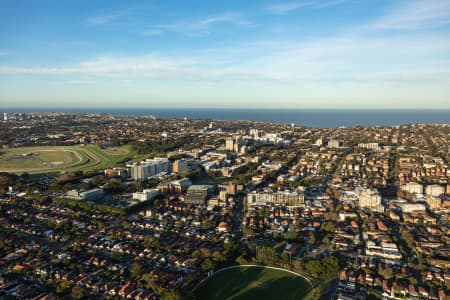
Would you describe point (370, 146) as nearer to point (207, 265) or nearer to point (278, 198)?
point (278, 198)

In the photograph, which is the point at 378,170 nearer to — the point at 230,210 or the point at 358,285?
the point at 230,210

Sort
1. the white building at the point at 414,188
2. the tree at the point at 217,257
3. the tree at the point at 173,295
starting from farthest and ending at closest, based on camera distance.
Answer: the white building at the point at 414,188, the tree at the point at 217,257, the tree at the point at 173,295

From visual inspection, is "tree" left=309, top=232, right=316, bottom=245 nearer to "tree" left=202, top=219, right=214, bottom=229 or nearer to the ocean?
"tree" left=202, top=219, right=214, bottom=229

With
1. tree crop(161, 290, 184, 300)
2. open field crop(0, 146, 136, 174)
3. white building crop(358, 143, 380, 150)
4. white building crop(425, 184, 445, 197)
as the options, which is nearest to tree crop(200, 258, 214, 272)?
tree crop(161, 290, 184, 300)

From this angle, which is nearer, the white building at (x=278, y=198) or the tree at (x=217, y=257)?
the tree at (x=217, y=257)

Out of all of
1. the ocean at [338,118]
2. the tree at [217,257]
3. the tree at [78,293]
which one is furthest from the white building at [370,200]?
the ocean at [338,118]

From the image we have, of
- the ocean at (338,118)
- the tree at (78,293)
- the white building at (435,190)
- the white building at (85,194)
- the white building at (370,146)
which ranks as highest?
the ocean at (338,118)

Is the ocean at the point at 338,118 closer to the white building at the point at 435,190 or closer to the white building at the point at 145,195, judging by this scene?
the white building at the point at 435,190
